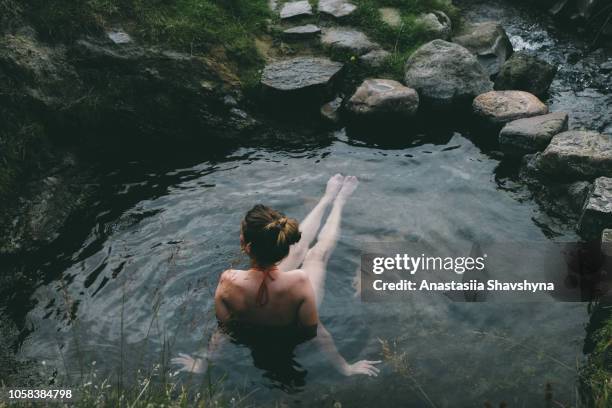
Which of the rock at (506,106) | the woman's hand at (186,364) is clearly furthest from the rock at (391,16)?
the woman's hand at (186,364)

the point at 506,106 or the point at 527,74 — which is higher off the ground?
the point at 527,74

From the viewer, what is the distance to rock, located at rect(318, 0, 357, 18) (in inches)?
362

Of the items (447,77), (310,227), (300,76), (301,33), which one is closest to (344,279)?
(310,227)

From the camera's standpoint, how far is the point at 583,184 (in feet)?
20.7

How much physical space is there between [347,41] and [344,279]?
450 centimetres

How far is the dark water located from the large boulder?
752 millimetres

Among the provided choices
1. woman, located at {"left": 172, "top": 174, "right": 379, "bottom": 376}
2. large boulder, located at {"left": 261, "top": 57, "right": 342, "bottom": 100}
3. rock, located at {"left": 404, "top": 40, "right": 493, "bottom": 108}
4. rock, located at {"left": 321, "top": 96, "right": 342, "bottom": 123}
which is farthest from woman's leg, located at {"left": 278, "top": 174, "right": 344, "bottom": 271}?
rock, located at {"left": 404, "top": 40, "right": 493, "bottom": 108}

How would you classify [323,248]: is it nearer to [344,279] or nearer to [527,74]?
[344,279]

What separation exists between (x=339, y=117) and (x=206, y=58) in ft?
6.75

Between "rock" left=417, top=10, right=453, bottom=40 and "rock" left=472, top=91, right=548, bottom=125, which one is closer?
"rock" left=472, top=91, right=548, bottom=125

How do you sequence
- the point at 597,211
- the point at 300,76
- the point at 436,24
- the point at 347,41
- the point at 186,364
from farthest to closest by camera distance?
the point at 436,24 → the point at 347,41 → the point at 300,76 → the point at 597,211 → the point at 186,364

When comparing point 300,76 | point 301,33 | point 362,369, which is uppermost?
point 301,33

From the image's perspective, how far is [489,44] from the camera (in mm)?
8992

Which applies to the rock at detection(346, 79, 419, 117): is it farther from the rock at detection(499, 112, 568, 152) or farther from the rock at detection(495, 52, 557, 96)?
the rock at detection(495, 52, 557, 96)
